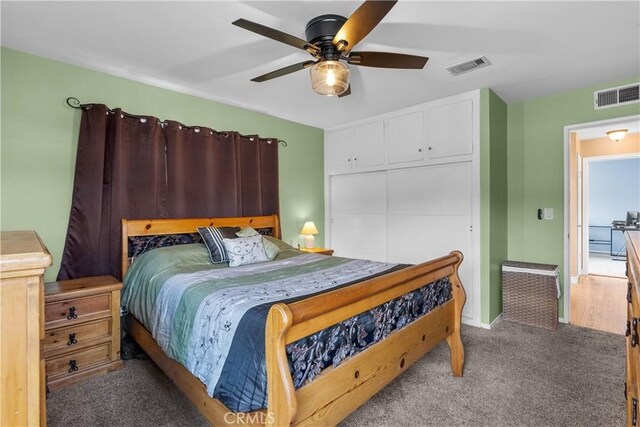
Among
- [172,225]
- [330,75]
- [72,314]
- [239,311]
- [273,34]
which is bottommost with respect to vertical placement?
[72,314]

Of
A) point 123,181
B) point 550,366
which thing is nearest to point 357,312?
point 550,366

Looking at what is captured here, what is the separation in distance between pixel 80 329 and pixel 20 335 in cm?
208

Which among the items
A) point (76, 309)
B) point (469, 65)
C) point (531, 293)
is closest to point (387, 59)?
point (469, 65)

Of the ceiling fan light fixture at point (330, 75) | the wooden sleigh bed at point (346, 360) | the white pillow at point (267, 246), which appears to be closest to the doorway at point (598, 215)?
the wooden sleigh bed at point (346, 360)

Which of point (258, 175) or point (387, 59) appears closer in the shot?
point (387, 59)

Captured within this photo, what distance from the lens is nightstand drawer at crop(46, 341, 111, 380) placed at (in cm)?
216

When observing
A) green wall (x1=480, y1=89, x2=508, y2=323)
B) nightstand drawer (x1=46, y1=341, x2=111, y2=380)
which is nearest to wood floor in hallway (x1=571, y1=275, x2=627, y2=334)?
green wall (x1=480, y1=89, x2=508, y2=323)

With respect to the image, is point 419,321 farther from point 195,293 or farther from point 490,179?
point 490,179

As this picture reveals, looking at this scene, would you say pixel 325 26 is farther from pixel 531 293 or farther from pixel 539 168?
pixel 531 293

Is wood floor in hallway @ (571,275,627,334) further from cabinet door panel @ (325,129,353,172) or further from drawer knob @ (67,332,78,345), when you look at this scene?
drawer knob @ (67,332,78,345)

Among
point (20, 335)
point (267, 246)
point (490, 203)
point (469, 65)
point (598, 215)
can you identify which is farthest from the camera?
point (598, 215)

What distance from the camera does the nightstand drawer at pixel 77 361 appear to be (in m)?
2.16

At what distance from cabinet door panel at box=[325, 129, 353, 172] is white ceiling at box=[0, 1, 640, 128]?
1254 mm

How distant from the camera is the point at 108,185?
107 inches
